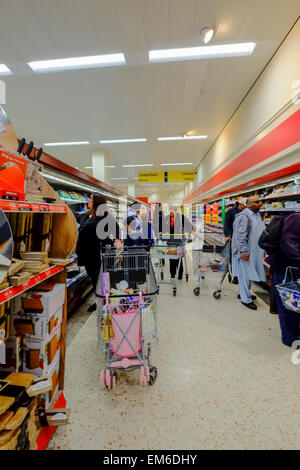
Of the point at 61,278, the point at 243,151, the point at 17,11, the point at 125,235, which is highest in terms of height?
the point at 17,11

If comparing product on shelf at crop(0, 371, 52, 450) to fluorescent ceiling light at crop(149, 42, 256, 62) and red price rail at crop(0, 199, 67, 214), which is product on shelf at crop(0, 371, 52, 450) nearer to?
red price rail at crop(0, 199, 67, 214)

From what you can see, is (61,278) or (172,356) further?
(172,356)

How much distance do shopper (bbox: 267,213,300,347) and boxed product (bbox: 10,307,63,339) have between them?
2479mm

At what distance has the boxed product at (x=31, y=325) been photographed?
1356 millimetres

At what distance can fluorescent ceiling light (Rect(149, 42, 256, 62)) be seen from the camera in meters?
3.18

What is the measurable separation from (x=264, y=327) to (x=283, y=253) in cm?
116

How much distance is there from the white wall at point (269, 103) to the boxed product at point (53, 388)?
12.3 ft

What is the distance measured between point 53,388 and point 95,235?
183cm

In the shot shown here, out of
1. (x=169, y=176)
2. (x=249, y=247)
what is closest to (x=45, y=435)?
(x=249, y=247)

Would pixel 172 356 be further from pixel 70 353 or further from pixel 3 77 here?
pixel 3 77

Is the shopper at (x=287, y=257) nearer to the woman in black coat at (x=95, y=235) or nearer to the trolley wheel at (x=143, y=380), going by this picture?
the trolley wheel at (x=143, y=380)

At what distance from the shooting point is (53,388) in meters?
1.54

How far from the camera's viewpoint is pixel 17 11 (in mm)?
2510

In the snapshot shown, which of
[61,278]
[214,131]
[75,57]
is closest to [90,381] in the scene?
[61,278]
